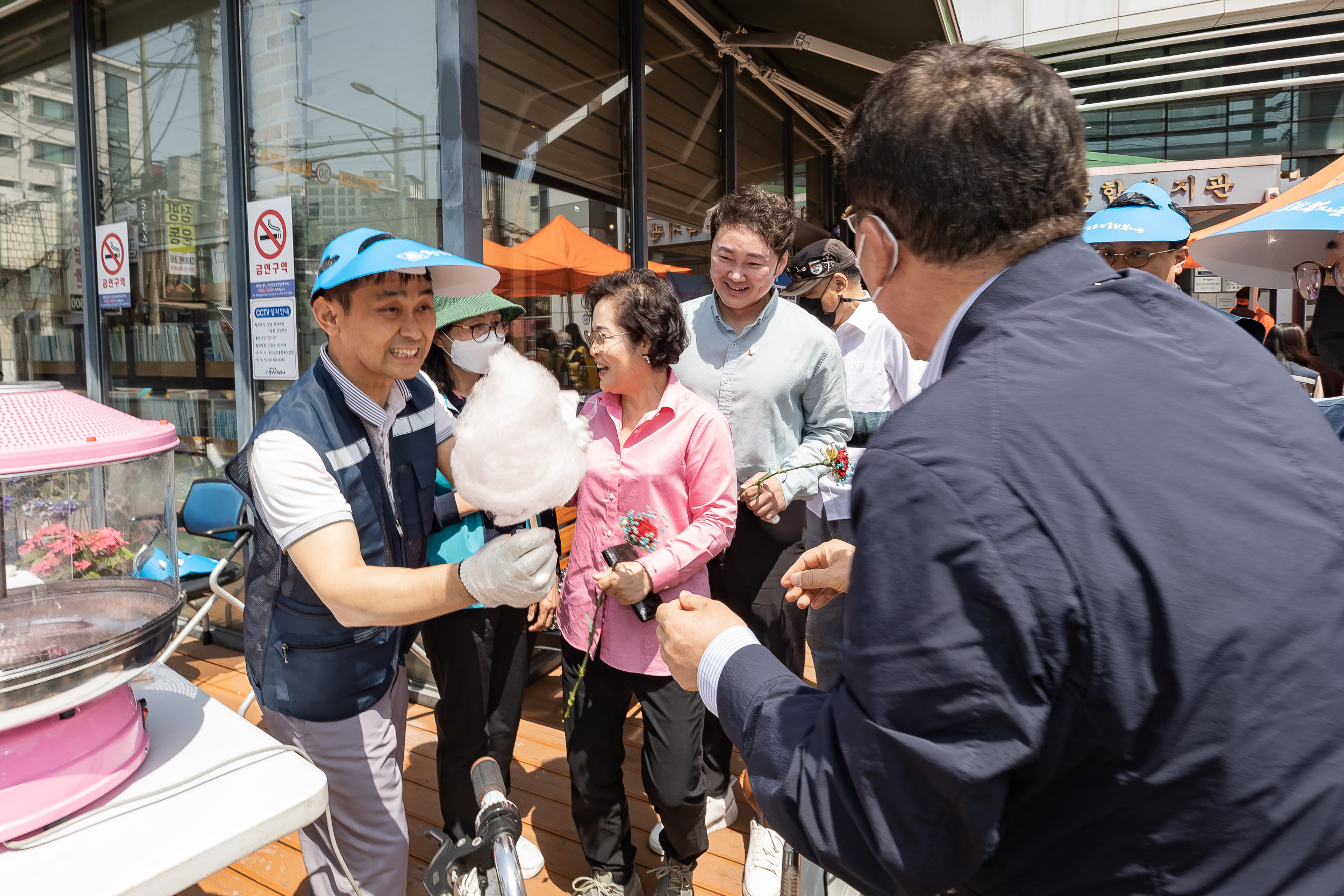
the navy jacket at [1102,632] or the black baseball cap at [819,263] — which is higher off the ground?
the black baseball cap at [819,263]

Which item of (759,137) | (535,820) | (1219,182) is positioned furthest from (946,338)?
(1219,182)

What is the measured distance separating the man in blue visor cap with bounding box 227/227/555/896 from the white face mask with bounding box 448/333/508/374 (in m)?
0.62

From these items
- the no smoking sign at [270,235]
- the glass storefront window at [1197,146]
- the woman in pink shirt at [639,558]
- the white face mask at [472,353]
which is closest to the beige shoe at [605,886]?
the woman in pink shirt at [639,558]

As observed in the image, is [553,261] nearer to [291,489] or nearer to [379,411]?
[379,411]

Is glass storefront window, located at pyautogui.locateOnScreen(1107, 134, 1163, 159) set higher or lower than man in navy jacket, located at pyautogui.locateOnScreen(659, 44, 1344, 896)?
higher

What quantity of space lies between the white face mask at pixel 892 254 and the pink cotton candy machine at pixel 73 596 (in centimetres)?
127

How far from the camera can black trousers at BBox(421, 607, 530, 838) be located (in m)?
2.30

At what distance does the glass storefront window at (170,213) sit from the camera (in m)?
4.26

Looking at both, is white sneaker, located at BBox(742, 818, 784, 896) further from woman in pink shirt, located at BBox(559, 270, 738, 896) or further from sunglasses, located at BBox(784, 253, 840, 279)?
sunglasses, located at BBox(784, 253, 840, 279)

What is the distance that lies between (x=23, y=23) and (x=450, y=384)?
5.87m

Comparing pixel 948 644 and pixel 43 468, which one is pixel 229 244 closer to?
pixel 43 468

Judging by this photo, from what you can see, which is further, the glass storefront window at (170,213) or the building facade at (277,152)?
the glass storefront window at (170,213)

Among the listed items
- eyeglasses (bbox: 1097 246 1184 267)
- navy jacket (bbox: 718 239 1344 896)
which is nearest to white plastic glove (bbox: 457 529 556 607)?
navy jacket (bbox: 718 239 1344 896)

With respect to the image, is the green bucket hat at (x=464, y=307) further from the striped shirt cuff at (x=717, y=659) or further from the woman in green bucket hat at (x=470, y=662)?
the striped shirt cuff at (x=717, y=659)
